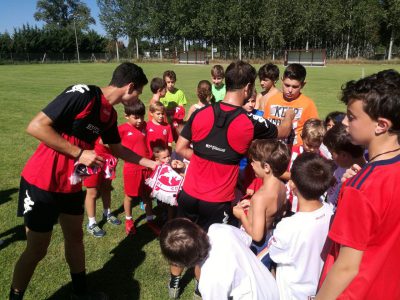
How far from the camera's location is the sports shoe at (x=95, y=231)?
4.80 m

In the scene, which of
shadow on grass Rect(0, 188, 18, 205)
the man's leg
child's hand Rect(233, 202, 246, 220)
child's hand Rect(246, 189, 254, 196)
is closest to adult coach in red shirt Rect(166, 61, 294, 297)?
child's hand Rect(233, 202, 246, 220)

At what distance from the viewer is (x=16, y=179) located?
6.82 meters

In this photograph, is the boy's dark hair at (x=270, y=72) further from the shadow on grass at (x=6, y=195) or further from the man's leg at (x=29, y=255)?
the shadow on grass at (x=6, y=195)

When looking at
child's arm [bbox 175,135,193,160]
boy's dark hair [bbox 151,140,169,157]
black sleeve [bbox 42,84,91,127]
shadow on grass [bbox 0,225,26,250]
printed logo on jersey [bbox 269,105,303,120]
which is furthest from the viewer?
boy's dark hair [bbox 151,140,169,157]

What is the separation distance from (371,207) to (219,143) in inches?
65.9

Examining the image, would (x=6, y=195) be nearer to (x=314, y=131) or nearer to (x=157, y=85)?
(x=157, y=85)

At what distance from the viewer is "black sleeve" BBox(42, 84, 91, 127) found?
268 centimetres

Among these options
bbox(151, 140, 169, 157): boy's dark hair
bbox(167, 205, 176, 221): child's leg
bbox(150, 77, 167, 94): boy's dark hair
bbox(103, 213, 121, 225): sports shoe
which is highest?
bbox(150, 77, 167, 94): boy's dark hair

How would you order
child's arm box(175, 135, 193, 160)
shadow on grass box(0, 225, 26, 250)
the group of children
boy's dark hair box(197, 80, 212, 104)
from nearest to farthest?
the group of children, child's arm box(175, 135, 193, 160), shadow on grass box(0, 225, 26, 250), boy's dark hair box(197, 80, 212, 104)

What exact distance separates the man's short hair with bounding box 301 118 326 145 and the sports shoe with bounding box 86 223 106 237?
10.3 ft

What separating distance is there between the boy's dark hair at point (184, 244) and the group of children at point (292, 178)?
6 centimetres

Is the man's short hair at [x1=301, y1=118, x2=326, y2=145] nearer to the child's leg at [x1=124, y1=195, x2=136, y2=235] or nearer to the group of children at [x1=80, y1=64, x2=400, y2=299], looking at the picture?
the group of children at [x1=80, y1=64, x2=400, y2=299]

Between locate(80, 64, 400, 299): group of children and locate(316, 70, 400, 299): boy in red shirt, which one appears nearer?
locate(316, 70, 400, 299): boy in red shirt

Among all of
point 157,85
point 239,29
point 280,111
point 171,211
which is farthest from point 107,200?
point 239,29
